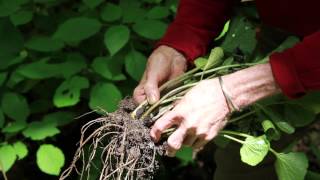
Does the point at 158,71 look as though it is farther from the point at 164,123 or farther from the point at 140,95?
the point at 164,123

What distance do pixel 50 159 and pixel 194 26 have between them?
2.28 ft

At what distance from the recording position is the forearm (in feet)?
3.81

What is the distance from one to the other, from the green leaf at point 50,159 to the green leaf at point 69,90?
168 mm

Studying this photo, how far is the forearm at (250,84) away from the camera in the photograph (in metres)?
1.16

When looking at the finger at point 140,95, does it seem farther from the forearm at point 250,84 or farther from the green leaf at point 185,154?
the green leaf at point 185,154

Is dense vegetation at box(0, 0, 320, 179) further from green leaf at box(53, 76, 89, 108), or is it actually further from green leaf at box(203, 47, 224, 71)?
green leaf at box(203, 47, 224, 71)

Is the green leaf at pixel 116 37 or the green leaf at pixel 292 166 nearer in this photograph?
the green leaf at pixel 292 166

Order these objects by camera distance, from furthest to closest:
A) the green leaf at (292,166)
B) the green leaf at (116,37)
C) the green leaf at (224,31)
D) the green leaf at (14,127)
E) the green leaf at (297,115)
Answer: the green leaf at (14,127) → the green leaf at (116,37) → the green leaf at (224,31) → the green leaf at (297,115) → the green leaf at (292,166)

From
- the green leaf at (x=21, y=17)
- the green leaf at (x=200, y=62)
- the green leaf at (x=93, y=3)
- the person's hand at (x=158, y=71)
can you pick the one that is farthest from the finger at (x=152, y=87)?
the green leaf at (x=21, y=17)

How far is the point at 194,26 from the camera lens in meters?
1.50

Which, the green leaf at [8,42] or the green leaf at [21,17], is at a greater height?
the green leaf at [21,17]

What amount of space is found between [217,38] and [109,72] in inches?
17.0

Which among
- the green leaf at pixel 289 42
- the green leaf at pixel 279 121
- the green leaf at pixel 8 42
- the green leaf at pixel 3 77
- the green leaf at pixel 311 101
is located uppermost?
the green leaf at pixel 289 42

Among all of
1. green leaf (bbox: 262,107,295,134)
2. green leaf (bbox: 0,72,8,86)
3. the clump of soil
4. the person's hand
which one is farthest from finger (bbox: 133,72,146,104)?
green leaf (bbox: 0,72,8,86)
